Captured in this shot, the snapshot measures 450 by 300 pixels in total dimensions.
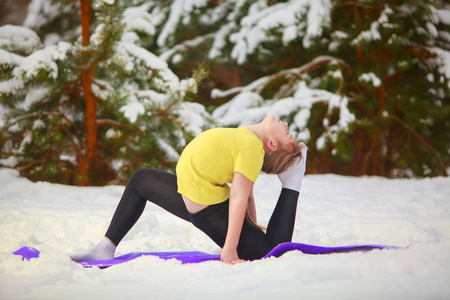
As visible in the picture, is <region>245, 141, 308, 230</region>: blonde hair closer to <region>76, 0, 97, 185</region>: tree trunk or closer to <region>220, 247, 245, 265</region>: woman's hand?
<region>220, 247, 245, 265</region>: woman's hand

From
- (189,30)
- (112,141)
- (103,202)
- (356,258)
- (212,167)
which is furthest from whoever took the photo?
(189,30)

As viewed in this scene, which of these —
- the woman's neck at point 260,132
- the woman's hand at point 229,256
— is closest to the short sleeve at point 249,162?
the woman's neck at point 260,132

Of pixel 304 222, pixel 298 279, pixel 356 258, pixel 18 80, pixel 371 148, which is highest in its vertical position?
pixel 298 279

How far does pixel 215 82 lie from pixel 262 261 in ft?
19.8

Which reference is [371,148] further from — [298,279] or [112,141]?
[298,279]

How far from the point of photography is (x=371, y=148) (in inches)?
242

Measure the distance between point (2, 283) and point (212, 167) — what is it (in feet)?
2.74

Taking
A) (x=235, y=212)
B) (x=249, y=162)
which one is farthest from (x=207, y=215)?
(x=249, y=162)

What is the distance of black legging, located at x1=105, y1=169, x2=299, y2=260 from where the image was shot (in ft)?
6.33

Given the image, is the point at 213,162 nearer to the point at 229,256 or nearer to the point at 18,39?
the point at 229,256

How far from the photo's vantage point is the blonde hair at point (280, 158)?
201 centimetres

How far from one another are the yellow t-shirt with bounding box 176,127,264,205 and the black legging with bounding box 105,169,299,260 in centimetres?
7

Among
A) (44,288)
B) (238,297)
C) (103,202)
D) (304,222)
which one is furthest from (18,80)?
(238,297)

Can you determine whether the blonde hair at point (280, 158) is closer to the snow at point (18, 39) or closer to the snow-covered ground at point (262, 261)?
the snow-covered ground at point (262, 261)
